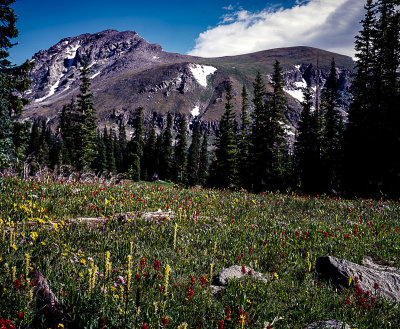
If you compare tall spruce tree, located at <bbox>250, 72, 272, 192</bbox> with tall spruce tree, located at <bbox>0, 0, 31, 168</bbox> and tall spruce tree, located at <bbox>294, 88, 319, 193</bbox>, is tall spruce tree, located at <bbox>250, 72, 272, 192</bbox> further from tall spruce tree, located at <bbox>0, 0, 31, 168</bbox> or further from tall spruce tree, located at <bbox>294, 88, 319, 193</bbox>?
tall spruce tree, located at <bbox>0, 0, 31, 168</bbox>

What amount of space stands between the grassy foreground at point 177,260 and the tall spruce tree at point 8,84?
1.80m

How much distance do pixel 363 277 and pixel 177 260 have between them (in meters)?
3.54

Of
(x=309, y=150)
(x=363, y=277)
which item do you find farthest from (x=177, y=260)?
(x=309, y=150)

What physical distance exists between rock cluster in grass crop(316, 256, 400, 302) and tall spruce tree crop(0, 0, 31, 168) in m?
11.5

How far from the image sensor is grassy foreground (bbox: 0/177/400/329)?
2.81 meters

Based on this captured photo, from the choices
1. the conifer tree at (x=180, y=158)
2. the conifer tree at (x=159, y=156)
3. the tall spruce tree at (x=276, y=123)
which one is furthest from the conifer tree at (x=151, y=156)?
the tall spruce tree at (x=276, y=123)

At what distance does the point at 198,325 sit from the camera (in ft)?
9.87

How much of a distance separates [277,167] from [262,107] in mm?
8987

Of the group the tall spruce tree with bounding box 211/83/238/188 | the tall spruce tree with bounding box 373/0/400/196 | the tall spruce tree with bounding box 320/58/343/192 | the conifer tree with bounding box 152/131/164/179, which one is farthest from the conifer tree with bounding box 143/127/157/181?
the tall spruce tree with bounding box 373/0/400/196

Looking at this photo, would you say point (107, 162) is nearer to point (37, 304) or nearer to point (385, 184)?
point (385, 184)

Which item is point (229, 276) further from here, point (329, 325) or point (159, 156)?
point (159, 156)

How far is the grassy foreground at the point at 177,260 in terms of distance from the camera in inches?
111

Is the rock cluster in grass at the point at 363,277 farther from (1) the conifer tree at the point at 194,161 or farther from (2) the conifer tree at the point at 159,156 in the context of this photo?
(2) the conifer tree at the point at 159,156

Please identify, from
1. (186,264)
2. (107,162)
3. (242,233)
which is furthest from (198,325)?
(107,162)
